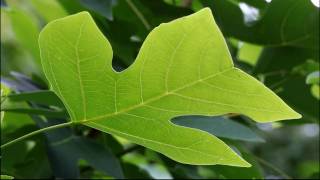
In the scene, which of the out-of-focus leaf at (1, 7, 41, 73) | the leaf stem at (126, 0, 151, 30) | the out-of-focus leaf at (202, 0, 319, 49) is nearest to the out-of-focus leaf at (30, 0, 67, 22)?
the out-of-focus leaf at (1, 7, 41, 73)

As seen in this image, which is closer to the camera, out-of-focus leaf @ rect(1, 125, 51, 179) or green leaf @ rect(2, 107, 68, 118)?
green leaf @ rect(2, 107, 68, 118)

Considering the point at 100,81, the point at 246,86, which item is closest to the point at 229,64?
the point at 246,86

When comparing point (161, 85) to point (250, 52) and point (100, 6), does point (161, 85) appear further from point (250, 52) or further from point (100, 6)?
point (250, 52)

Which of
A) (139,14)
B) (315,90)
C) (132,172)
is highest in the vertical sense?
(139,14)

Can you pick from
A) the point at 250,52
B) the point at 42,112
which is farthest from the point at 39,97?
the point at 250,52

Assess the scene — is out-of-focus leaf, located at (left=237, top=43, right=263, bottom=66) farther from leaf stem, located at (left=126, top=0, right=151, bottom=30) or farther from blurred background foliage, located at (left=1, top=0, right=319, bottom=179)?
leaf stem, located at (left=126, top=0, right=151, bottom=30)
